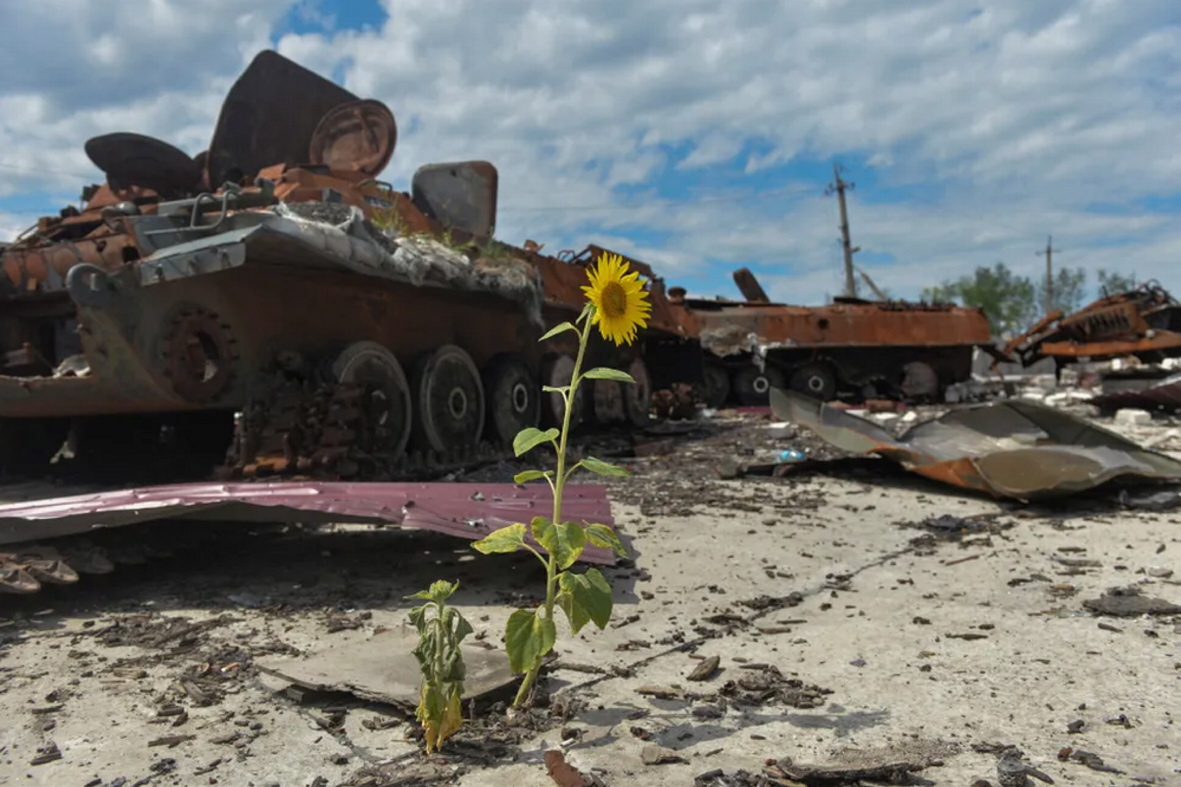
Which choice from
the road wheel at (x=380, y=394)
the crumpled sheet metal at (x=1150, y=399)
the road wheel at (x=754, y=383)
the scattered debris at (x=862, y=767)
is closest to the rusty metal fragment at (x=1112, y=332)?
the road wheel at (x=754, y=383)

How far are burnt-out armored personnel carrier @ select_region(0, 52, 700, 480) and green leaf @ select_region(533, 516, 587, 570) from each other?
3901 mm

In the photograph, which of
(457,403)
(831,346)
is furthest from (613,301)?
(831,346)

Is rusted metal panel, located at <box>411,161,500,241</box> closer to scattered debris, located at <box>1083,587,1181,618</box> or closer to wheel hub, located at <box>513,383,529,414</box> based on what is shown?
wheel hub, located at <box>513,383,529,414</box>

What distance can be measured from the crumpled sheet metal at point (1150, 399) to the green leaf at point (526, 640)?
1207 centimetres

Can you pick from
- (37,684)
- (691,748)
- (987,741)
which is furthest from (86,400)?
(987,741)

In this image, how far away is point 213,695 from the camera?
260 cm

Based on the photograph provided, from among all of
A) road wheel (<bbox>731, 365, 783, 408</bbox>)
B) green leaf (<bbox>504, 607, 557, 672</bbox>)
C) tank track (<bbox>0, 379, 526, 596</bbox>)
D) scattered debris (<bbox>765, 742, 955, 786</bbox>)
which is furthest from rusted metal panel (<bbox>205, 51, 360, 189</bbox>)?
road wheel (<bbox>731, 365, 783, 408</bbox>)

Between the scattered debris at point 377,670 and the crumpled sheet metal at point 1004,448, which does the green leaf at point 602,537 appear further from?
the crumpled sheet metal at point 1004,448

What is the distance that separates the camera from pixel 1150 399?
12117 millimetres

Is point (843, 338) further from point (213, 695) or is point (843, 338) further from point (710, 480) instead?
point (213, 695)

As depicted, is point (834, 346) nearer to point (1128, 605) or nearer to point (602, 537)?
point (1128, 605)

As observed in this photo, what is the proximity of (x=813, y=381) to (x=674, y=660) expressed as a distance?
17.0 meters

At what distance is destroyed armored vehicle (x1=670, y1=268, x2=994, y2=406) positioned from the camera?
19141 mm

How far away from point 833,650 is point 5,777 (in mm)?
2338
